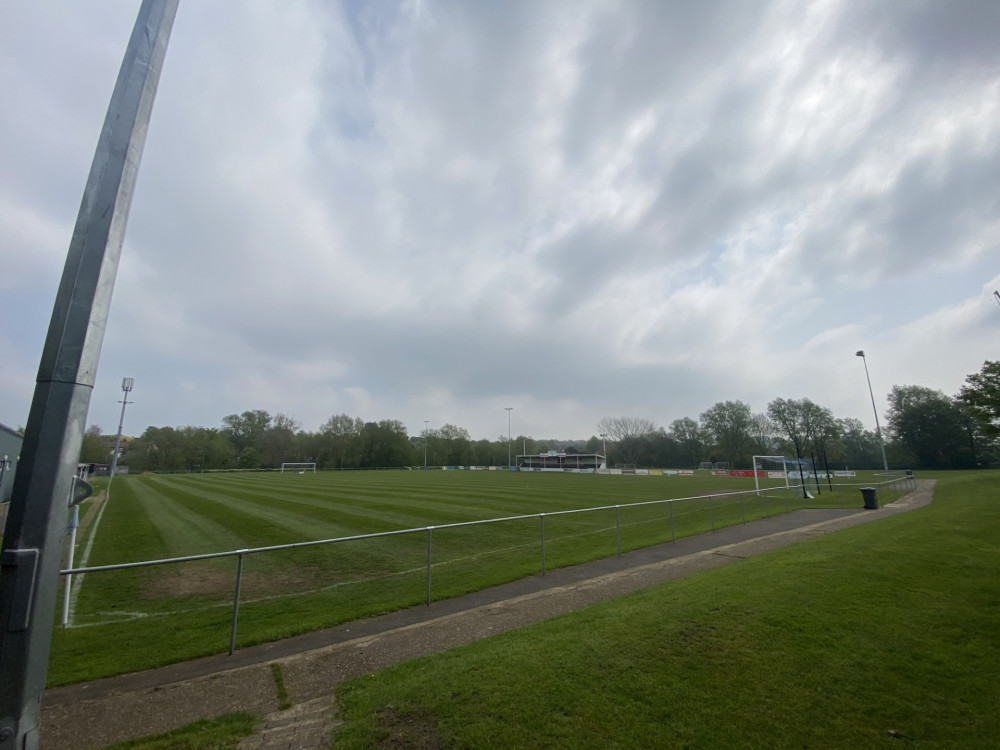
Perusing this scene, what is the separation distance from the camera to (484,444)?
128375mm

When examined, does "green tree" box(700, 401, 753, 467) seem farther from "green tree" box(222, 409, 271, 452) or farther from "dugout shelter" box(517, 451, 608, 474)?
"green tree" box(222, 409, 271, 452)

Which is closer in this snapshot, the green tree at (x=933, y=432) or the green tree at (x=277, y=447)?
the green tree at (x=933, y=432)

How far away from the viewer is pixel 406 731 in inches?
140

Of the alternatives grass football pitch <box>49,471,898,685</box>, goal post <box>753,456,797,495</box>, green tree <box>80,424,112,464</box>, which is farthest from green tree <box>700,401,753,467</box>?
green tree <box>80,424,112,464</box>

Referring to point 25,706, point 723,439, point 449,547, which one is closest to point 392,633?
point 25,706

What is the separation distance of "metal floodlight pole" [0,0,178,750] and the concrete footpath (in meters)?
2.37

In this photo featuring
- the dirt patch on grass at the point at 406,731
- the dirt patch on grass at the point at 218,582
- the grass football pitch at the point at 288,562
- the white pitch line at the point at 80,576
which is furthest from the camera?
the dirt patch on grass at the point at 218,582

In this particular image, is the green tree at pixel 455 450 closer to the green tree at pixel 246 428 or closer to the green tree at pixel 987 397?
the green tree at pixel 246 428

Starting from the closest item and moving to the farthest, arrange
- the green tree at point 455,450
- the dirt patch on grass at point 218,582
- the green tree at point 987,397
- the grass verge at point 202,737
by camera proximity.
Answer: the grass verge at point 202,737
the dirt patch on grass at point 218,582
the green tree at point 987,397
the green tree at point 455,450

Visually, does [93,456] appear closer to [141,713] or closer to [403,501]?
[403,501]

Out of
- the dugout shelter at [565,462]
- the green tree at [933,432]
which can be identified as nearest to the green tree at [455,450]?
the dugout shelter at [565,462]

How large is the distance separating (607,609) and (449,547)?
7.05 meters

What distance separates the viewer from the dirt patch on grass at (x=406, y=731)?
3391mm

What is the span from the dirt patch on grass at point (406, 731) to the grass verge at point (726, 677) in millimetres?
14
